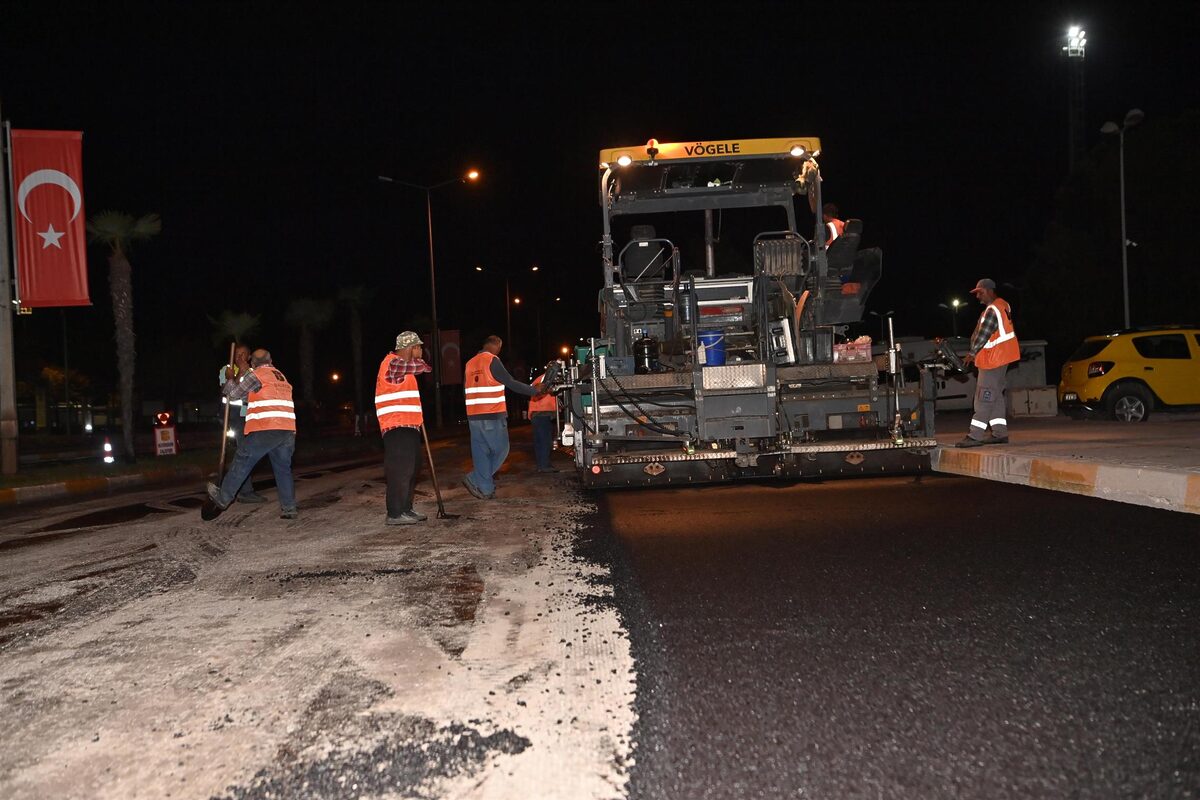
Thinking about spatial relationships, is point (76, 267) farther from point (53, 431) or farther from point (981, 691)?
point (53, 431)

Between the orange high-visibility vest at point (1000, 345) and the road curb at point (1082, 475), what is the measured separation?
3.15ft

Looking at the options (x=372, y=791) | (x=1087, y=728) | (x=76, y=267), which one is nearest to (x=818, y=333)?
(x=1087, y=728)

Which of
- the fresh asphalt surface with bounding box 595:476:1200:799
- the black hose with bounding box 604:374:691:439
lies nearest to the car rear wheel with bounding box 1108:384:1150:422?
the fresh asphalt surface with bounding box 595:476:1200:799

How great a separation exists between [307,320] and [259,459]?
118 feet

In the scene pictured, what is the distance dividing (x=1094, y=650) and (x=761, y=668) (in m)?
A: 1.32

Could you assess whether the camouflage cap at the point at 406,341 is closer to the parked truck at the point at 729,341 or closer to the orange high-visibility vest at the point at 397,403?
the orange high-visibility vest at the point at 397,403

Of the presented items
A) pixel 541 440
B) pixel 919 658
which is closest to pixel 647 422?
pixel 541 440

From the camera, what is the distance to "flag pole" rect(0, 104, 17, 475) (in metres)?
15.0

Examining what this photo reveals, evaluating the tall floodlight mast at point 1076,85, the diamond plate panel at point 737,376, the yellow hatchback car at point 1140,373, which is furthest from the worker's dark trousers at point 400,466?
the tall floodlight mast at point 1076,85

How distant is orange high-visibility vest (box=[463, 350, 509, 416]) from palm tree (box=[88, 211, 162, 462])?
15850 millimetres

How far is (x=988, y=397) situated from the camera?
33.6 feet

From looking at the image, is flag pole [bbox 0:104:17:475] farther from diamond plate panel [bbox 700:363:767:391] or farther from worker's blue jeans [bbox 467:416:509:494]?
diamond plate panel [bbox 700:363:767:391]

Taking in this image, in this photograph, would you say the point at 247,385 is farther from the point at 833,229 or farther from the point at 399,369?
the point at 833,229

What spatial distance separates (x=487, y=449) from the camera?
385 inches
